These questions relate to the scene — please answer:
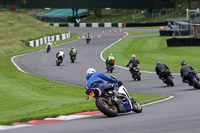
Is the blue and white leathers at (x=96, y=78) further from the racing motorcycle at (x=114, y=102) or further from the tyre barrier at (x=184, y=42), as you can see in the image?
the tyre barrier at (x=184, y=42)

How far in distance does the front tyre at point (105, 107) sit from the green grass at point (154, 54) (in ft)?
65.8

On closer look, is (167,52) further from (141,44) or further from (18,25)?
(18,25)

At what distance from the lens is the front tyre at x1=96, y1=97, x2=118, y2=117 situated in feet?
40.7

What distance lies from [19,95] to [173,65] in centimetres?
1732

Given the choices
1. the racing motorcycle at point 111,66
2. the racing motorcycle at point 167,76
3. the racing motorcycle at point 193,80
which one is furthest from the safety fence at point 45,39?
the racing motorcycle at point 193,80

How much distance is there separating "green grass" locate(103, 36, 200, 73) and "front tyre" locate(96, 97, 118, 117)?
2004cm

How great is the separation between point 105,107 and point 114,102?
61 centimetres

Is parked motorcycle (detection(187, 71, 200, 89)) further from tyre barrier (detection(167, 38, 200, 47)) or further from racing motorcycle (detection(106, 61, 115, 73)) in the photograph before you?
tyre barrier (detection(167, 38, 200, 47))

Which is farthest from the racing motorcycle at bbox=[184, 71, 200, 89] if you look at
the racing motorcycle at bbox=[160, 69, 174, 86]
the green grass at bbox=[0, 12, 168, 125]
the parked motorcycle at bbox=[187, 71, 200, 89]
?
the green grass at bbox=[0, 12, 168, 125]

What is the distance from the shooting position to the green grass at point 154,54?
37.8m

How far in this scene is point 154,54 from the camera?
158ft

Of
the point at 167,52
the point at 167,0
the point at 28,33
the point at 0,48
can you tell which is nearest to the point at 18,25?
the point at 28,33

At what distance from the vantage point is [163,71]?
23.6m

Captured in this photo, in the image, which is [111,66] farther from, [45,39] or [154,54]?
[45,39]
